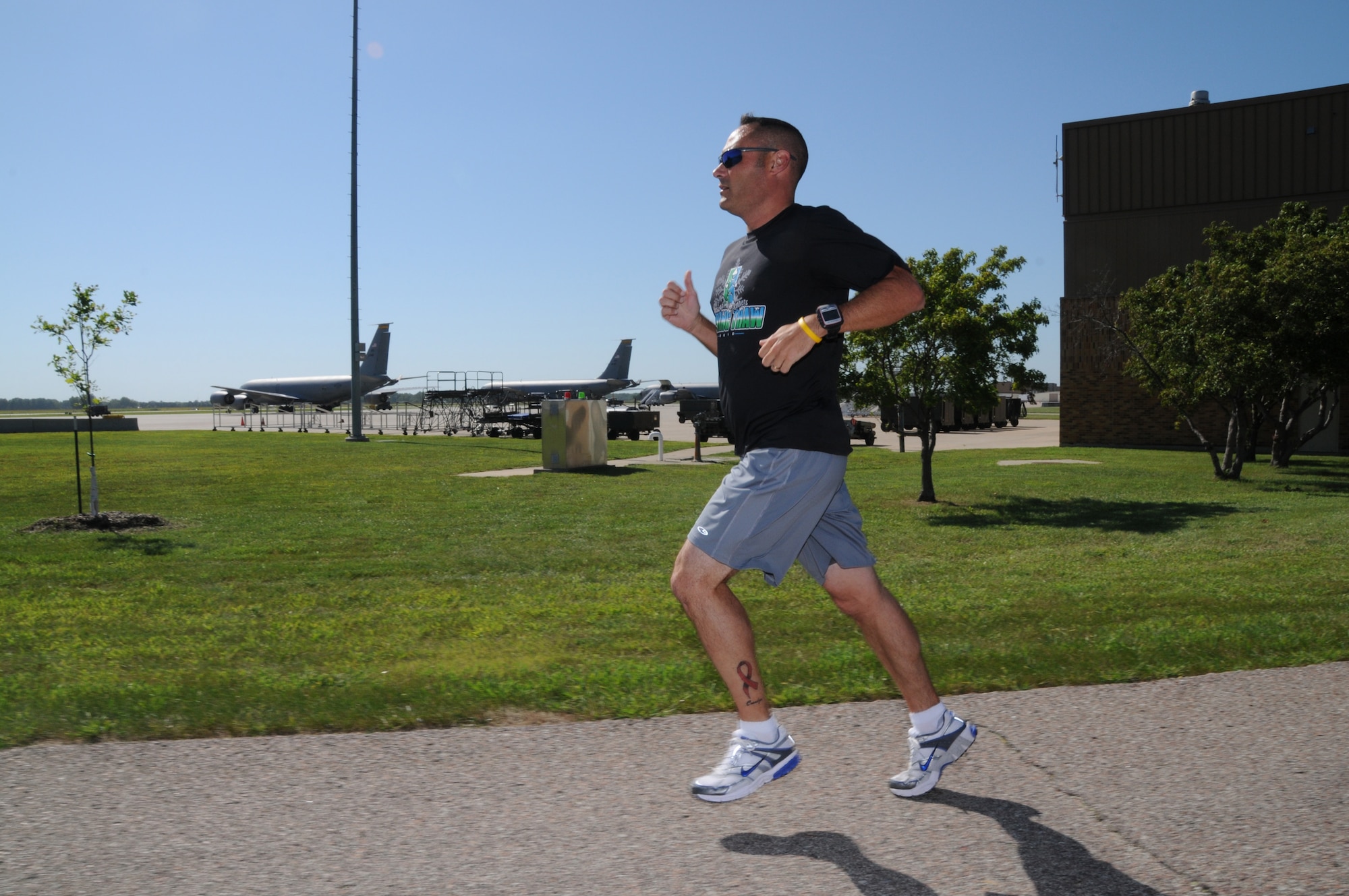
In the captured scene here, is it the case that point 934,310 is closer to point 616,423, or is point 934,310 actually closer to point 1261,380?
point 1261,380

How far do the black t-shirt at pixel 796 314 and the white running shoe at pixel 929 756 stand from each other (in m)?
0.91

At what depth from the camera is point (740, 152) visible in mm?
3496

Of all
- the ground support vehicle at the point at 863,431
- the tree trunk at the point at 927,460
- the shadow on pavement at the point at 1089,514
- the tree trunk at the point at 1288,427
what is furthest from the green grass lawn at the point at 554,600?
the ground support vehicle at the point at 863,431

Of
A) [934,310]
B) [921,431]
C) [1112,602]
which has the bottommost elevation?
[1112,602]

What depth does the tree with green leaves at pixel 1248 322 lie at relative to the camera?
18375 millimetres

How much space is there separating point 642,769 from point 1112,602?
5.12 meters

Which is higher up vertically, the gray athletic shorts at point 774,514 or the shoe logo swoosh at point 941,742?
the gray athletic shorts at point 774,514

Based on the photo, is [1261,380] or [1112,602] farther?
[1261,380]

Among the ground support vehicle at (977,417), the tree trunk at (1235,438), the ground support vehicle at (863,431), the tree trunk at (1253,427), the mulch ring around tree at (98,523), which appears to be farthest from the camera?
the ground support vehicle at (977,417)

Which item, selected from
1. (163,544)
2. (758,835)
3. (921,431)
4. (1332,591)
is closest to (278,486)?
(163,544)

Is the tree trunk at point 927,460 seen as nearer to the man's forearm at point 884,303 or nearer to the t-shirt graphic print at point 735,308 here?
the t-shirt graphic print at point 735,308

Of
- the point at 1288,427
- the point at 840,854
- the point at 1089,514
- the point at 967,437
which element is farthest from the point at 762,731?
the point at 967,437

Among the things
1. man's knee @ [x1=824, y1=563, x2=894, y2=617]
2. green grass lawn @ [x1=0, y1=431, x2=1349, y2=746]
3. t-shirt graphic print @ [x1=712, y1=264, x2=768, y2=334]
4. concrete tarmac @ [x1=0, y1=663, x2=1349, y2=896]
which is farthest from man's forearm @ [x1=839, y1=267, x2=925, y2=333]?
green grass lawn @ [x1=0, y1=431, x2=1349, y2=746]

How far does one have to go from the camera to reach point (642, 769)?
11.6 feet
